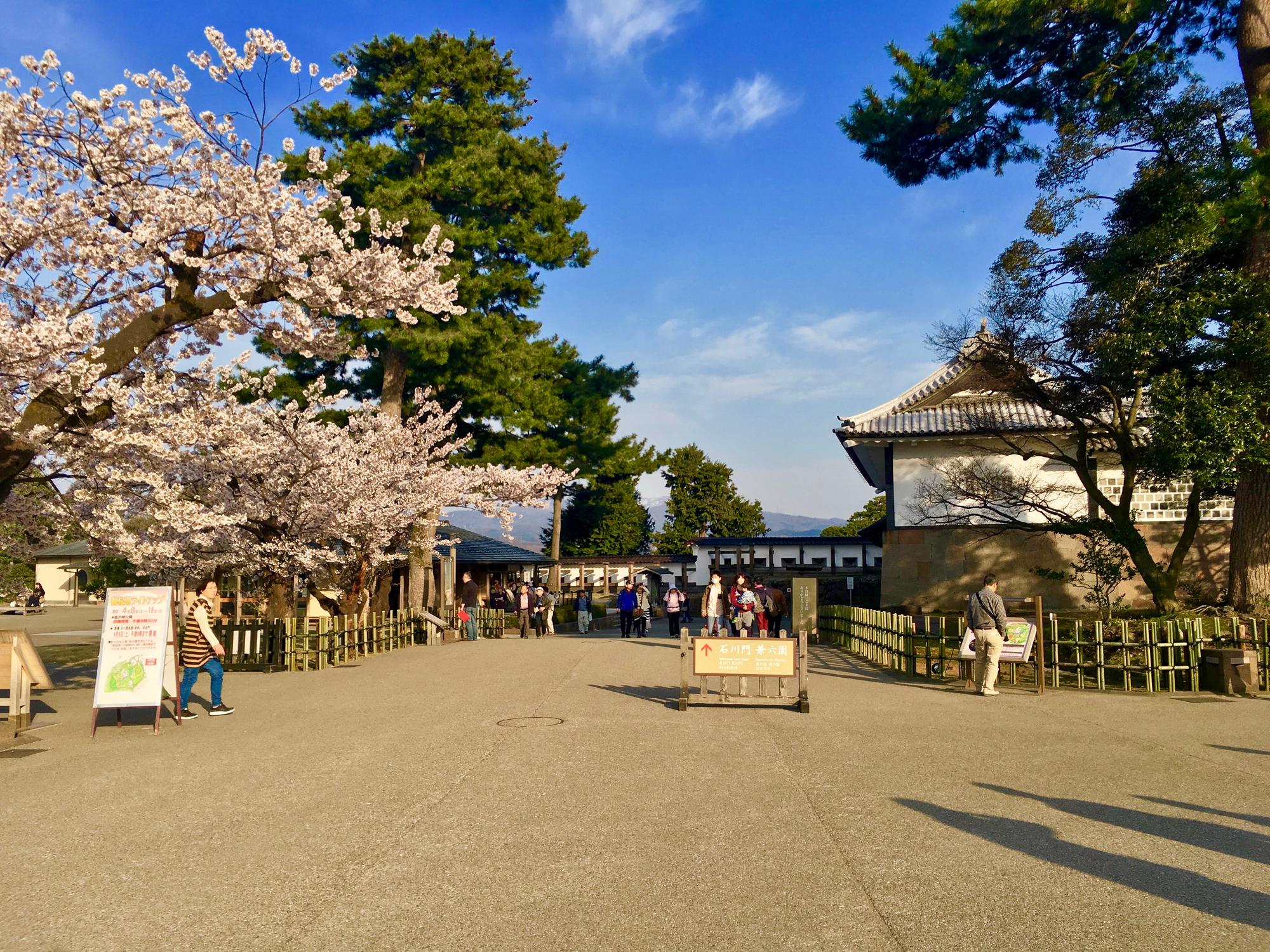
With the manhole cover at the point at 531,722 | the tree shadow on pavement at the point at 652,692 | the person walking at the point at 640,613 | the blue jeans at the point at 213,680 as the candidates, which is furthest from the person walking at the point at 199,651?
the person walking at the point at 640,613

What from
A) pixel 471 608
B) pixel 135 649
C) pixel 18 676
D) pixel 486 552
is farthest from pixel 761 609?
pixel 486 552

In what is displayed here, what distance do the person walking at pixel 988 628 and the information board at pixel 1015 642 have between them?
1.14ft

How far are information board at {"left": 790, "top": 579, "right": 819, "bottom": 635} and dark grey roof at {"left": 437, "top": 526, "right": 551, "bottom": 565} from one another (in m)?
13.8

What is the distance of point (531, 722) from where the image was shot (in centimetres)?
1154

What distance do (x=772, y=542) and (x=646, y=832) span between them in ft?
148

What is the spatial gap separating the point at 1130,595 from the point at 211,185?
21.9 metres

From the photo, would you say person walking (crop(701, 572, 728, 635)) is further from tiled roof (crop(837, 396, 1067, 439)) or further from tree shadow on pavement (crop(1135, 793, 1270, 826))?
tree shadow on pavement (crop(1135, 793, 1270, 826))

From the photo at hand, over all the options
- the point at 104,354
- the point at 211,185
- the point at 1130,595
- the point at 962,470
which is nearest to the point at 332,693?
the point at 104,354

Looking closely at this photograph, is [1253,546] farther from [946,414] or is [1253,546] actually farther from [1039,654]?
[946,414]

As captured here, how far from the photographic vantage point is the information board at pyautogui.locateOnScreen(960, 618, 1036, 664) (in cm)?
1467

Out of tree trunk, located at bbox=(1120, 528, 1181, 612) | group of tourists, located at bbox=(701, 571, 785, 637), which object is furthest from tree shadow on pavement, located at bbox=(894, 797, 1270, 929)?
tree trunk, located at bbox=(1120, 528, 1181, 612)

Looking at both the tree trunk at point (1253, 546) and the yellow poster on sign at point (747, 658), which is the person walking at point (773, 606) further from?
the yellow poster on sign at point (747, 658)

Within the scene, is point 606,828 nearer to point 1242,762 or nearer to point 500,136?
point 1242,762

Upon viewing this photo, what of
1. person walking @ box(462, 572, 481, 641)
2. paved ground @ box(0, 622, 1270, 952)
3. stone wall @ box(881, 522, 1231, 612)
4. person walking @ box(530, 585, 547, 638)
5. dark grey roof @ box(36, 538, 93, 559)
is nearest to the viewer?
paved ground @ box(0, 622, 1270, 952)
